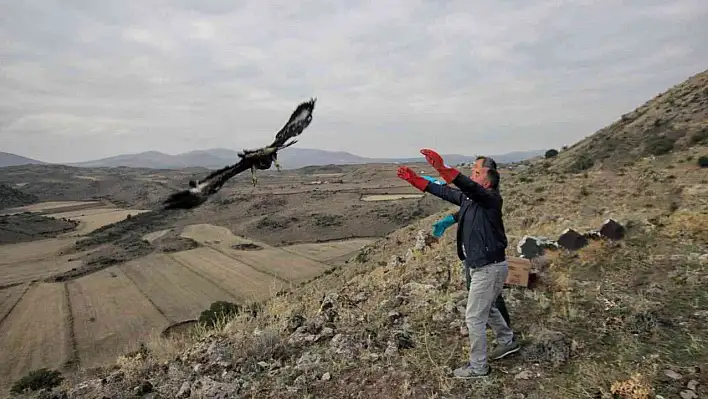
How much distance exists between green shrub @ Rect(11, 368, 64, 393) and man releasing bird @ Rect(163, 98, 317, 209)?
41.4ft

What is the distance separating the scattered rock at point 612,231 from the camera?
29.3 feet

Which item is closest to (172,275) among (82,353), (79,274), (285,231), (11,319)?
(79,274)

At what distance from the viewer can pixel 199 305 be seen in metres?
23.9

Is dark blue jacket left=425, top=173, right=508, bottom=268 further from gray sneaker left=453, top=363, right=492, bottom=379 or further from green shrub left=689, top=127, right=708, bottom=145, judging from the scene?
green shrub left=689, top=127, right=708, bottom=145

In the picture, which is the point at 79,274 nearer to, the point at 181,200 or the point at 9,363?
the point at 9,363

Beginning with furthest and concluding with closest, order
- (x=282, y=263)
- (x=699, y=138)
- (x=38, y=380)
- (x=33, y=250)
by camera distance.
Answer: (x=33, y=250) → (x=282, y=263) → (x=699, y=138) → (x=38, y=380)

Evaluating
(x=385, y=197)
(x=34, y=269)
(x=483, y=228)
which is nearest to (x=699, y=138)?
(x=483, y=228)

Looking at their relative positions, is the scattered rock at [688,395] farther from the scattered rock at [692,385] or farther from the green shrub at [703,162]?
the green shrub at [703,162]

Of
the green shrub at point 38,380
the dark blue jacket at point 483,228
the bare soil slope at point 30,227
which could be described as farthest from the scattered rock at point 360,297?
the bare soil slope at point 30,227

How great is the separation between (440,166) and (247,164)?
321 centimetres

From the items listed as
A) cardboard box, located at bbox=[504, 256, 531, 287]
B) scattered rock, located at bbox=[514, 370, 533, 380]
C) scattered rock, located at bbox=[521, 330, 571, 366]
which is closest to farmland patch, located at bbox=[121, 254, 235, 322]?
cardboard box, located at bbox=[504, 256, 531, 287]

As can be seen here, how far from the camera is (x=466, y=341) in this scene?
545 centimetres

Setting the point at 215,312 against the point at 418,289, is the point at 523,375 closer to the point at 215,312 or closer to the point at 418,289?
the point at 418,289

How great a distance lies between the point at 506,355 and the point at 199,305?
22.3 meters
